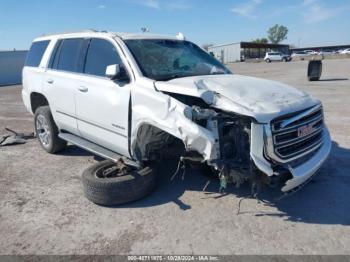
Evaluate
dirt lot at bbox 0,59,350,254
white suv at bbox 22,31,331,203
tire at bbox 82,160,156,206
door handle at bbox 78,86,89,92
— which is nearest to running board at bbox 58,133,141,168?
white suv at bbox 22,31,331,203

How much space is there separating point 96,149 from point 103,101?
0.81 metres

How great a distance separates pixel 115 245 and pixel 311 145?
2.52 metres

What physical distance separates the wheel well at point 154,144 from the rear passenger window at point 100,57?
1.06 metres

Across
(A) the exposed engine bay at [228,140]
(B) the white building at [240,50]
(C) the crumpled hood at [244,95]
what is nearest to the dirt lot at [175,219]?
(A) the exposed engine bay at [228,140]

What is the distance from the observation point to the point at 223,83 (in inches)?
163

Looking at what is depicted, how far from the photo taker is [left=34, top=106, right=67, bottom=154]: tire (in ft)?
20.7

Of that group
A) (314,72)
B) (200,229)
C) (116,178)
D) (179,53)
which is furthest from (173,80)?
(314,72)

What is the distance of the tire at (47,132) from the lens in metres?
6.31

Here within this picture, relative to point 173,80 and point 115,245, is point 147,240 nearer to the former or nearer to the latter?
point 115,245

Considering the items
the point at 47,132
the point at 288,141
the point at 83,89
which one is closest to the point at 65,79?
the point at 83,89

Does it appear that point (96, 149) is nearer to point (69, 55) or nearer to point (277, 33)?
point (69, 55)

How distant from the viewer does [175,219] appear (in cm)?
400

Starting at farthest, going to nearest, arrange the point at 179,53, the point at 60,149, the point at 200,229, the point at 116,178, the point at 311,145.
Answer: the point at 60,149 → the point at 179,53 → the point at 116,178 → the point at 311,145 → the point at 200,229

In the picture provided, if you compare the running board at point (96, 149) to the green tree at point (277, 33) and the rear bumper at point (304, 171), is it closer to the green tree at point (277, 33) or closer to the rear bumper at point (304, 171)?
the rear bumper at point (304, 171)
